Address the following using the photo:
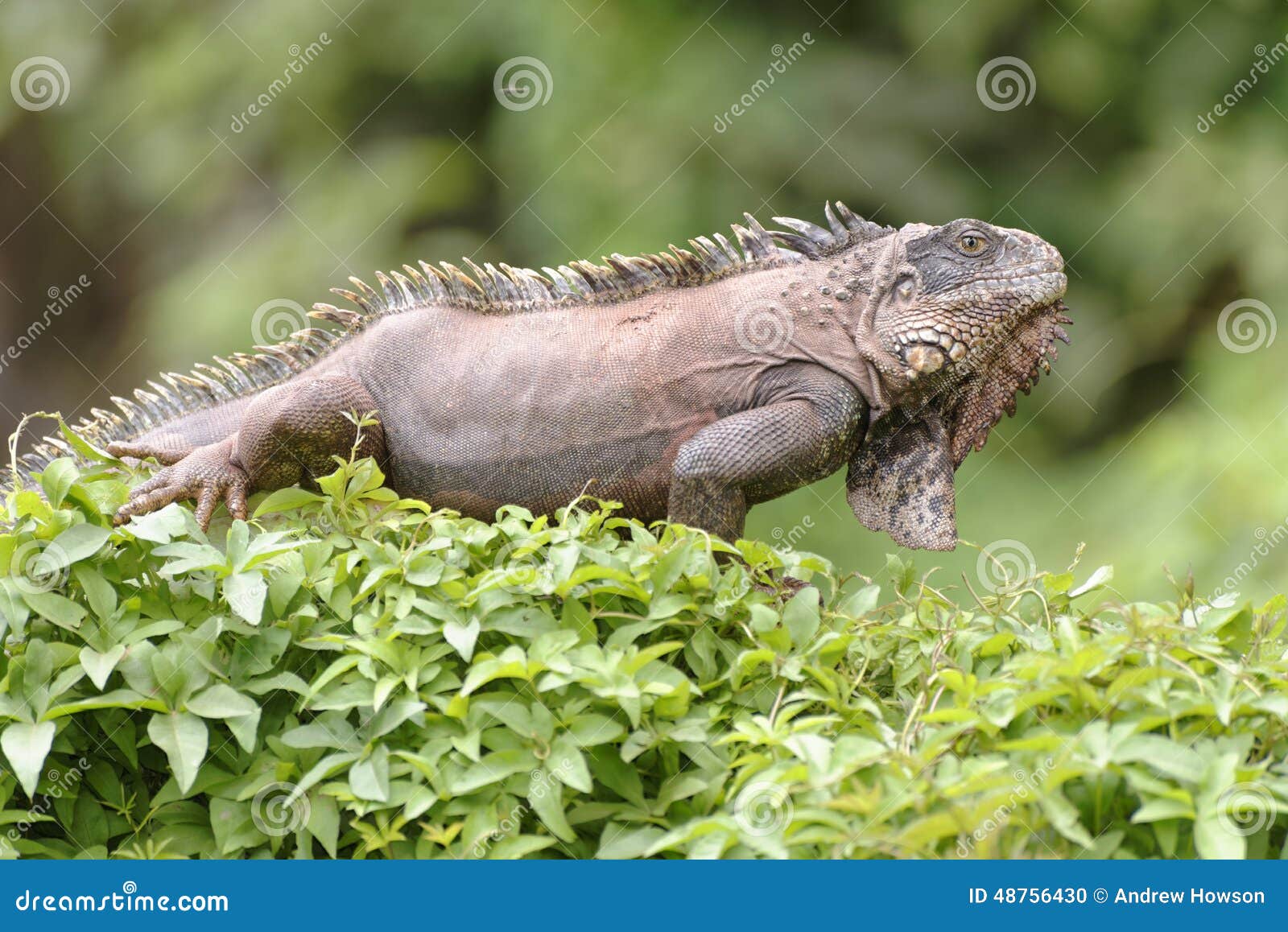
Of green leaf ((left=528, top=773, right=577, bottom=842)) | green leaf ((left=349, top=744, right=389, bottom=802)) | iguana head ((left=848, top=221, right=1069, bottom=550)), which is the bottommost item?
green leaf ((left=349, top=744, right=389, bottom=802))

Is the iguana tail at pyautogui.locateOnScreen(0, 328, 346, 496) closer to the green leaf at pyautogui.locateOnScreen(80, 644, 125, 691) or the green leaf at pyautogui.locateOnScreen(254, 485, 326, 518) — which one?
the green leaf at pyautogui.locateOnScreen(254, 485, 326, 518)

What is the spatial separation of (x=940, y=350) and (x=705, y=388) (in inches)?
25.3

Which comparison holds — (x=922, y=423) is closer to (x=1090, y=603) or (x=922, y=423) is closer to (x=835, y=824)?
(x=1090, y=603)

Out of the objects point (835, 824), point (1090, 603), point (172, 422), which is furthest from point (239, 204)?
point (835, 824)

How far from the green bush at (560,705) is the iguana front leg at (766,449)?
0.51m

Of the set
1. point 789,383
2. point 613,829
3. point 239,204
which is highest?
point 789,383

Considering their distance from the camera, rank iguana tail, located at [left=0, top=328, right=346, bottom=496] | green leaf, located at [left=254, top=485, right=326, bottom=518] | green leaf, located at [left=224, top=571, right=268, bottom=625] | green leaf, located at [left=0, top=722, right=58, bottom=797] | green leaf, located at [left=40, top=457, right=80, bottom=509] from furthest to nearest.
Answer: iguana tail, located at [left=0, top=328, right=346, bottom=496] → green leaf, located at [left=254, top=485, right=326, bottom=518] → green leaf, located at [left=40, top=457, right=80, bottom=509] → green leaf, located at [left=224, top=571, right=268, bottom=625] → green leaf, located at [left=0, top=722, right=58, bottom=797]

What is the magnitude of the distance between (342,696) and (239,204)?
19.5 ft

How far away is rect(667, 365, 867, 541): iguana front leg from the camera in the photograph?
3465 millimetres

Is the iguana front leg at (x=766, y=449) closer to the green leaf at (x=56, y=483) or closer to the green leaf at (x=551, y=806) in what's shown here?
the green leaf at (x=551, y=806)

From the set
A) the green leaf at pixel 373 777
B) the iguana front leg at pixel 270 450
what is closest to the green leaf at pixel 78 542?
the green leaf at pixel 373 777

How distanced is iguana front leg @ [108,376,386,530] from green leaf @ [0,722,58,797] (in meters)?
1.11

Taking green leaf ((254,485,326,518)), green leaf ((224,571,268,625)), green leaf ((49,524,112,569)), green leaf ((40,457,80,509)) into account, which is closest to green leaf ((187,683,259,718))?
green leaf ((224,571,268,625))

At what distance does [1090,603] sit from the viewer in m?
3.70
